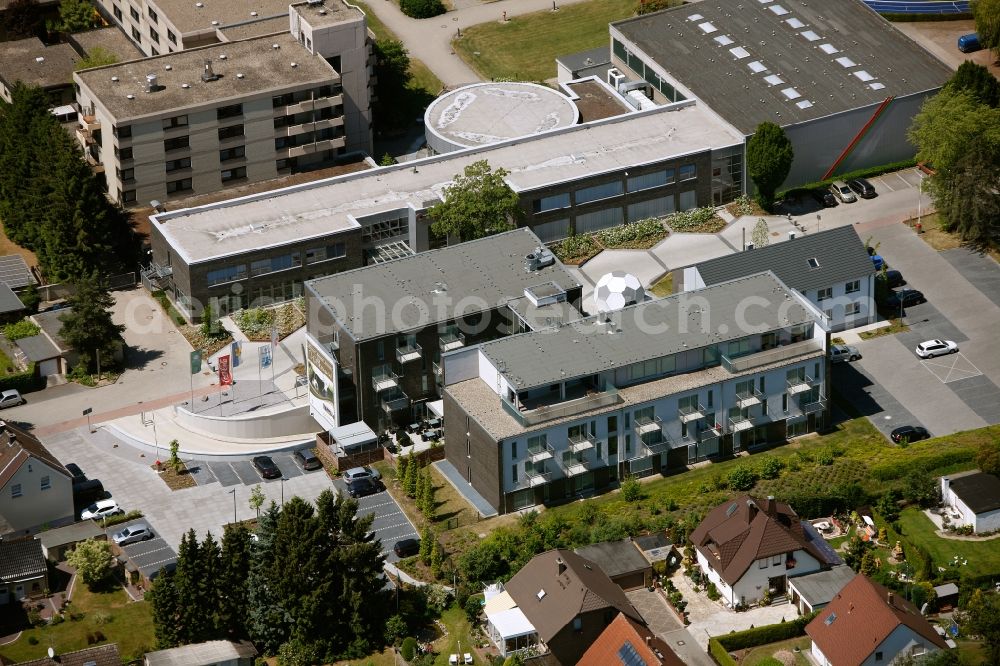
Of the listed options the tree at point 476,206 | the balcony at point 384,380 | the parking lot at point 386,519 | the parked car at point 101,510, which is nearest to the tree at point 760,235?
the tree at point 476,206

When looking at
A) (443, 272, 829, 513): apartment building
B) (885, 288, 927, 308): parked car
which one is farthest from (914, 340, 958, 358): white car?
(443, 272, 829, 513): apartment building

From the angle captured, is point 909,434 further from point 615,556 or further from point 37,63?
point 37,63

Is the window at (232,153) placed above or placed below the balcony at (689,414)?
above

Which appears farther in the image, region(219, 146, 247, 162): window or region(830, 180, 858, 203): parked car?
region(219, 146, 247, 162): window

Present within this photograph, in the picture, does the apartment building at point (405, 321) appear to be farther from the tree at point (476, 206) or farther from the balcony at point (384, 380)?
the tree at point (476, 206)

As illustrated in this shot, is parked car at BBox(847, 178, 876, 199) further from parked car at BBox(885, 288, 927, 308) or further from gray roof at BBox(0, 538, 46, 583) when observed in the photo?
gray roof at BBox(0, 538, 46, 583)

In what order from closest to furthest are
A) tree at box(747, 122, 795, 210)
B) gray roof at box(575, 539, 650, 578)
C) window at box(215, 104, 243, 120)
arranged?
gray roof at box(575, 539, 650, 578)
tree at box(747, 122, 795, 210)
window at box(215, 104, 243, 120)
